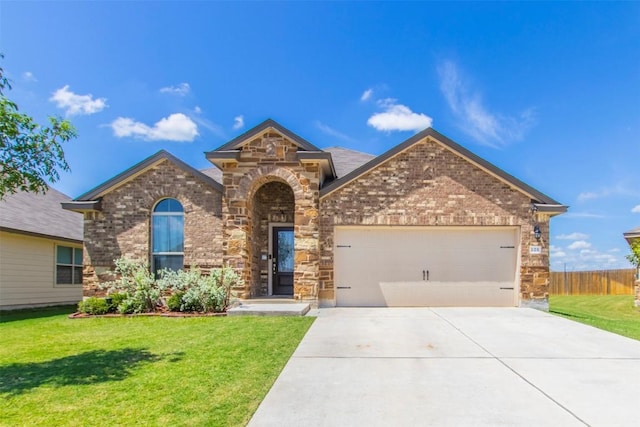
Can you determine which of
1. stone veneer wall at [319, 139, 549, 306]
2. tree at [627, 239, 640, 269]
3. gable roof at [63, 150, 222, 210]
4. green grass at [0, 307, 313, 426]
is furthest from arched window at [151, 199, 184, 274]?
tree at [627, 239, 640, 269]

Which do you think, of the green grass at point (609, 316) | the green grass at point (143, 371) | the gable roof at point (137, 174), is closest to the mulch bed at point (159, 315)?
the green grass at point (143, 371)

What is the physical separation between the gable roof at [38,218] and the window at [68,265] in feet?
2.30

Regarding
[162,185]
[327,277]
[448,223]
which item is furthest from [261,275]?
[448,223]

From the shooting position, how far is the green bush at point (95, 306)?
1177cm

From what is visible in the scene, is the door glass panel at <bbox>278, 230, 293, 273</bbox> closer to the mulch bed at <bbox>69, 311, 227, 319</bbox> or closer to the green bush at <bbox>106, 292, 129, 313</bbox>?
the mulch bed at <bbox>69, 311, 227, 319</bbox>

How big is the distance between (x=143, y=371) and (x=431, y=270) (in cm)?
894

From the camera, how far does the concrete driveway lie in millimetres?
4406

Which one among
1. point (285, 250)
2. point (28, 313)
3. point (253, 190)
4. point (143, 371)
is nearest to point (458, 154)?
point (253, 190)

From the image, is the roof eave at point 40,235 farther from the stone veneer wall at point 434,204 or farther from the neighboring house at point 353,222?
the stone veneer wall at point 434,204

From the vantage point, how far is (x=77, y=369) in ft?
20.4

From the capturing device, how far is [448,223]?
12.7m

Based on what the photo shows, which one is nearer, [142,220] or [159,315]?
[159,315]

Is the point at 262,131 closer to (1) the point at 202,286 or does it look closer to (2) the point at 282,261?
(2) the point at 282,261

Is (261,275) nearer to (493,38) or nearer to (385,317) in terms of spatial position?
(385,317)
